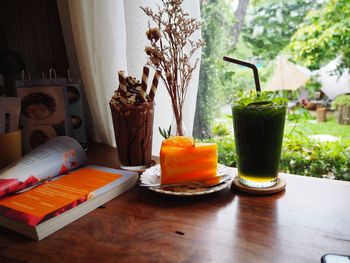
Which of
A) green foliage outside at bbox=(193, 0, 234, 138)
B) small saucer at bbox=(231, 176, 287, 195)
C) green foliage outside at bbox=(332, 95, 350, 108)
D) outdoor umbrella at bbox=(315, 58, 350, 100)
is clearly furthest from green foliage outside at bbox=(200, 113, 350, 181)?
small saucer at bbox=(231, 176, 287, 195)

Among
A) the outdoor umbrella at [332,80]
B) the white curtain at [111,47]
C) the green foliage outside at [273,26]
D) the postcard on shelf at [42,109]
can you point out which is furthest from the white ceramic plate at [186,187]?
the green foliage outside at [273,26]

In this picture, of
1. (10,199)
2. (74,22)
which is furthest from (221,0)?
(10,199)

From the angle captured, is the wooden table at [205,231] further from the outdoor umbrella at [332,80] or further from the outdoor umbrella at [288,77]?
the outdoor umbrella at [288,77]

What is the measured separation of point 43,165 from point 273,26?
10.3 feet

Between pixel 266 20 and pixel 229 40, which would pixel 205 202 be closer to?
pixel 229 40

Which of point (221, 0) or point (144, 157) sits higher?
point (221, 0)

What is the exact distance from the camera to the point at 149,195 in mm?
655

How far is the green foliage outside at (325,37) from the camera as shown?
1923 mm

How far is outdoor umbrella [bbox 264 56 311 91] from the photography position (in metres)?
2.31

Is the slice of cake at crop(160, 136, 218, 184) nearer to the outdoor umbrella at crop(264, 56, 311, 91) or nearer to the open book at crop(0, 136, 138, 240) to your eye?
the open book at crop(0, 136, 138, 240)

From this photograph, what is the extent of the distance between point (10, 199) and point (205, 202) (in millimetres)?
416

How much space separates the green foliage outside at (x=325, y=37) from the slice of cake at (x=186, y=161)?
1.80 meters

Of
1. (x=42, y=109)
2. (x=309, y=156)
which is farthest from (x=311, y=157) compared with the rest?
(x=42, y=109)

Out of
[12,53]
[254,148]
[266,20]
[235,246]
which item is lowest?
[235,246]
